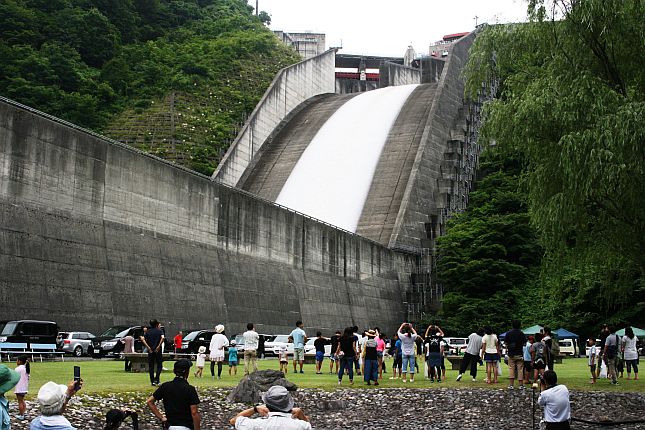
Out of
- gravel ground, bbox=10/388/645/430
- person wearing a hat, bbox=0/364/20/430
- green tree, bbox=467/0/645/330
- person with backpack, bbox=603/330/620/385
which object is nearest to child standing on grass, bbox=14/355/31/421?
gravel ground, bbox=10/388/645/430

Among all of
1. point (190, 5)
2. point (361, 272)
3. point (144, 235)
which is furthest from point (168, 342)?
point (190, 5)

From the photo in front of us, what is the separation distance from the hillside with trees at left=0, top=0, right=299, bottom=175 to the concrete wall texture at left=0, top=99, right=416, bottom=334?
17.1 meters

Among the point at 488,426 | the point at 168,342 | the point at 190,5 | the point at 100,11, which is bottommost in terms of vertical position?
the point at 488,426

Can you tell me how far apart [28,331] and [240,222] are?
16.2 metres

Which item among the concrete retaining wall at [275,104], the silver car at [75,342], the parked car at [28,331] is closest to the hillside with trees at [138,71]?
the concrete retaining wall at [275,104]

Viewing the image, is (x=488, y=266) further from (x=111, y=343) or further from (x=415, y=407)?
(x=415, y=407)

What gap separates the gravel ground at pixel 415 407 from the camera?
56.5ft

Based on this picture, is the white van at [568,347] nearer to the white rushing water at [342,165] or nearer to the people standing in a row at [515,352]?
the white rushing water at [342,165]

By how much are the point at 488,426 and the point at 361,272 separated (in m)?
33.6

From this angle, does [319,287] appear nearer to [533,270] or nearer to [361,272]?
[361,272]

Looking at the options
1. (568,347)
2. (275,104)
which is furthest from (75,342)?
(275,104)

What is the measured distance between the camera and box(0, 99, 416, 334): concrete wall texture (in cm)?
2980

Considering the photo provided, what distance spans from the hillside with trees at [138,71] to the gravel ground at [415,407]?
141ft

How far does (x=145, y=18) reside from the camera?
290 feet
